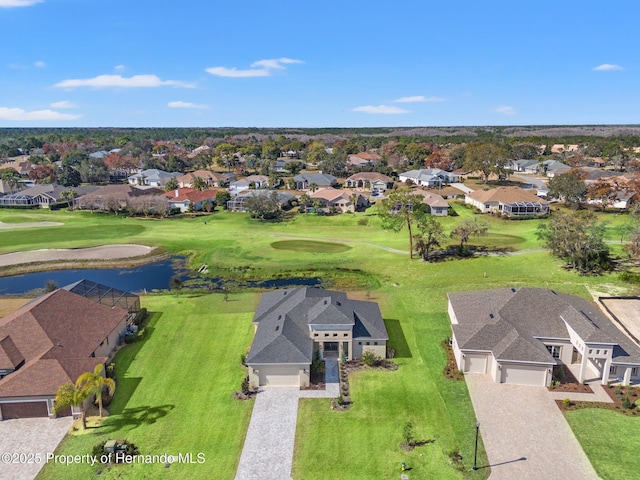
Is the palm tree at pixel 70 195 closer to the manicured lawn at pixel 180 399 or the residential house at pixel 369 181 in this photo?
the residential house at pixel 369 181

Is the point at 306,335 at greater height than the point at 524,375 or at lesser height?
greater

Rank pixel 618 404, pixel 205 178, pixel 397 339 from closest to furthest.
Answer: pixel 618 404
pixel 397 339
pixel 205 178

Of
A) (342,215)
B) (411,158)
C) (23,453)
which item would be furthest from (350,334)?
(411,158)

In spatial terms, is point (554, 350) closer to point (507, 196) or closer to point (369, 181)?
point (507, 196)

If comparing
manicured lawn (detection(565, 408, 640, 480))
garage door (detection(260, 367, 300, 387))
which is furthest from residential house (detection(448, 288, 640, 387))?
garage door (detection(260, 367, 300, 387))

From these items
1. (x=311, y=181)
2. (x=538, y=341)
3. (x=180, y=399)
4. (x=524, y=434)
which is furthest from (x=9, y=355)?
(x=311, y=181)

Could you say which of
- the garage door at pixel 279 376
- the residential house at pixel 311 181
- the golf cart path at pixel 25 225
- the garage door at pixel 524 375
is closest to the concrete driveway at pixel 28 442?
the garage door at pixel 279 376

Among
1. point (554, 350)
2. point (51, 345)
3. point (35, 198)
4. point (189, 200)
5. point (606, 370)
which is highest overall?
point (189, 200)

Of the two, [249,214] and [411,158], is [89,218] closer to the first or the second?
[249,214]
